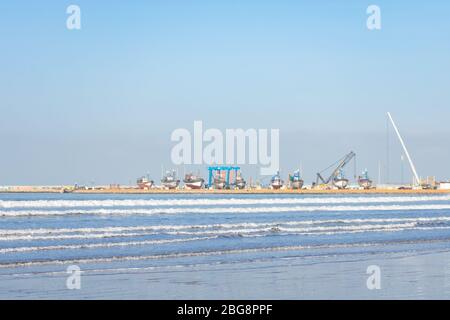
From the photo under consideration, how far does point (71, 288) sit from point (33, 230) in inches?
639

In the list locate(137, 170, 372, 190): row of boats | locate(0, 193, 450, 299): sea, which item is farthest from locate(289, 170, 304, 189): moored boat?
locate(0, 193, 450, 299): sea

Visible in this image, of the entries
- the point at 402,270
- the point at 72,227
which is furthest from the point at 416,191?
the point at 402,270

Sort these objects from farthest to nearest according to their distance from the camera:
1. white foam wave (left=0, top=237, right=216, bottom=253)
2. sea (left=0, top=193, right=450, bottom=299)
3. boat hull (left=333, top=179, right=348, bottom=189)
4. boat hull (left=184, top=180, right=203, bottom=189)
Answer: boat hull (left=333, top=179, right=348, bottom=189) → boat hull (left=184, top=180, right=203, bottom=189) → white foam wave (left=0, top=237, right=216, bottom=253) → sea (left=0, top=193, right=450, bottom=299)

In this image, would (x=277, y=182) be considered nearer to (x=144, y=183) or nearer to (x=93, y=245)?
(x=144, y=183)

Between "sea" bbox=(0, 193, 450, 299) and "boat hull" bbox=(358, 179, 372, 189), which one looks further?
"boat hull" bbox=(358, 179, 372, 189)

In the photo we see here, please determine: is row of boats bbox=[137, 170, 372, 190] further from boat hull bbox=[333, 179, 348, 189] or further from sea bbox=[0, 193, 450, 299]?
sea bbox=[0, 193, 450, 299]

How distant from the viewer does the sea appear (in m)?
17.4

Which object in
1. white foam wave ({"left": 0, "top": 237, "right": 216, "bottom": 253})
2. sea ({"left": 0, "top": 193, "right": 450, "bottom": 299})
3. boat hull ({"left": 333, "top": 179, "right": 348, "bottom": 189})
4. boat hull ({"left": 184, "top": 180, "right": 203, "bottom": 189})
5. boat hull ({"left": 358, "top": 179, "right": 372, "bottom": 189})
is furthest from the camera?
boat hull ({"left": 358, "top": 179, "right": 372, "bottom": 189})

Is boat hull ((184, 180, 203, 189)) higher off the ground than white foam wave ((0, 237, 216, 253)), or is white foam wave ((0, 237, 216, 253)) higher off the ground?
boat hull ((184, 180, 203, 189))

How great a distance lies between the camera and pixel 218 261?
23.3 meters

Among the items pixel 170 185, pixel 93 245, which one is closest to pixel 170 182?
pixel 170 185

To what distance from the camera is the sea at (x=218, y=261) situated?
1738 centimetres
